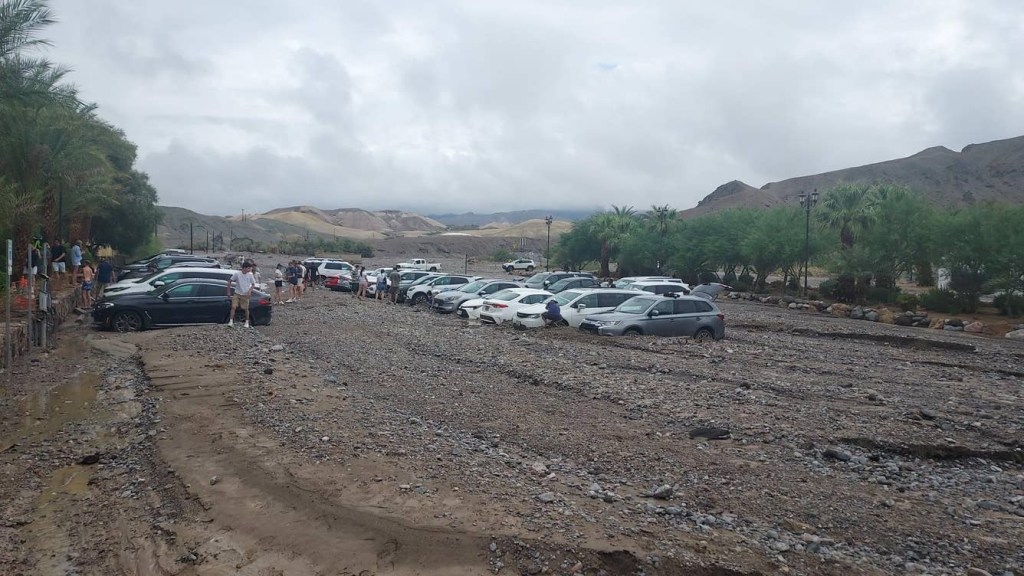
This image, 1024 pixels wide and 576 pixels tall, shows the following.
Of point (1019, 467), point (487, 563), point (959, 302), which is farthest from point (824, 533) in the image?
point (959, 302)

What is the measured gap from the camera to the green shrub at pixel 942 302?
38.3m

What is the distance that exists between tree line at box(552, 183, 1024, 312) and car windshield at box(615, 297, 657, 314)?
75.3 ft

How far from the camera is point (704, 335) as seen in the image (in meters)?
21.0

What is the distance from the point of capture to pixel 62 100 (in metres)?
18.4

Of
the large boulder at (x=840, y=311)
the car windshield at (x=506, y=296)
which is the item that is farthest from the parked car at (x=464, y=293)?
the large boulder at (x=840, y=311)

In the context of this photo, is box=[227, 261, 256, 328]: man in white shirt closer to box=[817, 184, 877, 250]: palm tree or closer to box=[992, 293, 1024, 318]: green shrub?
box=[992, 293, 1024, 318]: green shrub

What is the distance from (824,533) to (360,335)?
15.4 m

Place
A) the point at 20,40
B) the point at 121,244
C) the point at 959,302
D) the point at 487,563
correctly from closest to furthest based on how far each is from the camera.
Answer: the point at 487,563, the point at 20,40, the point at 959,302, the point at 121,244

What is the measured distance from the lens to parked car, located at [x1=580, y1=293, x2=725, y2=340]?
798 inches

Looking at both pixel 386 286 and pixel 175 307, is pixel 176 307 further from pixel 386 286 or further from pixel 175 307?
pixel 386 286

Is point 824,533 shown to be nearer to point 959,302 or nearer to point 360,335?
point 360,335

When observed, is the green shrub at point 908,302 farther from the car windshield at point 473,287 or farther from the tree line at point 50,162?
the tree line at point 50,162

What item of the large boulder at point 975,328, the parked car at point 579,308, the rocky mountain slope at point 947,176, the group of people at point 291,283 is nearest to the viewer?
the parked car at point 579,308

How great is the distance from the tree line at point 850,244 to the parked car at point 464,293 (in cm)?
2350
